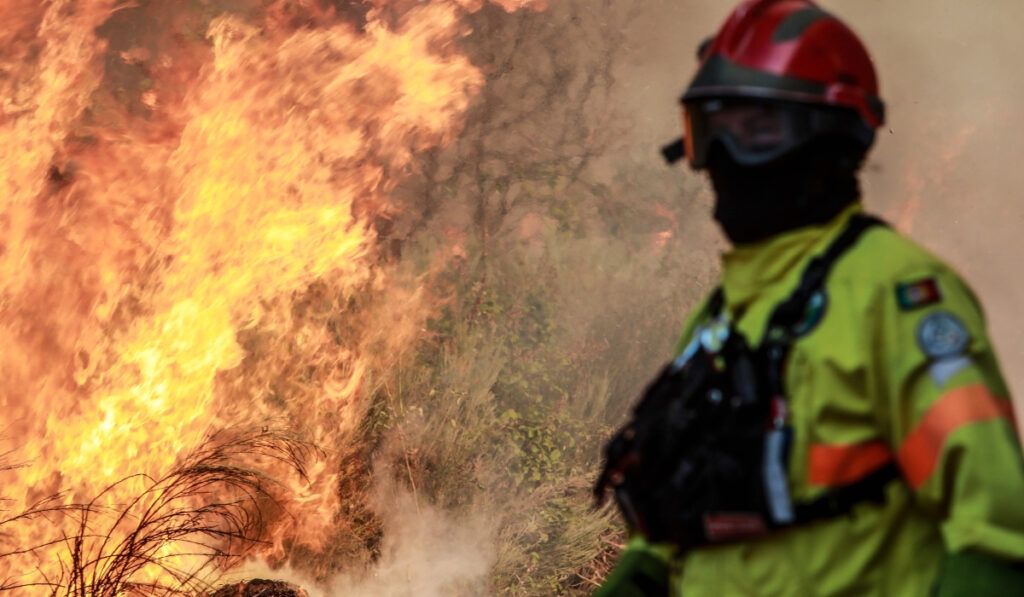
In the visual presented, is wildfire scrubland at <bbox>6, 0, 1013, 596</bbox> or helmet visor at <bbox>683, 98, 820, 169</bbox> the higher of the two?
helmet visor at <bbox>683, 98, 820, 169</bbox>

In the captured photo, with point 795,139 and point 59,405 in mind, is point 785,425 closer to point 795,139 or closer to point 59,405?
point 795,139

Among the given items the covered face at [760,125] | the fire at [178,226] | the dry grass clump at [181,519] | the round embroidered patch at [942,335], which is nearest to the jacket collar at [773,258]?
the covered face at [760,125]

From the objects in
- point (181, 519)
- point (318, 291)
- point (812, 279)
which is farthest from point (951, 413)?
point (318, 291)

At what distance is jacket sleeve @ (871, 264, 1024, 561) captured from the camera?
1324 mm

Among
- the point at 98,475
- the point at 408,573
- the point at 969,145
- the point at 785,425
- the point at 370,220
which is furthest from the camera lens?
the point at 370,220

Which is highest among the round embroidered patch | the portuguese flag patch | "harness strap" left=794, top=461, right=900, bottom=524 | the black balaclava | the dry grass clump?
the black balaclava

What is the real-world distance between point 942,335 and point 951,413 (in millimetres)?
111

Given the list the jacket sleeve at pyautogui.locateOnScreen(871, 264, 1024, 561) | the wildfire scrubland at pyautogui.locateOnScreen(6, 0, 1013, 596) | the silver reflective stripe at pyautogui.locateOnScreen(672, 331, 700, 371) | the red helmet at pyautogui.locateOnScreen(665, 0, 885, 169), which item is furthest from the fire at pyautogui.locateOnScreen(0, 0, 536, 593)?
the jacket sleeve at pyautogui.locateOnScreen(871, 264, 1024, 561)

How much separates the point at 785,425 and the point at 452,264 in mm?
7138

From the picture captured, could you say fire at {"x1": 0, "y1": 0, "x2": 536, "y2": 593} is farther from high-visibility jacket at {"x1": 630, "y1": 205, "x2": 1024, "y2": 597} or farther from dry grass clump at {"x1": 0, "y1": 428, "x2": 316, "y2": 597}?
high-visibility jacket at {"x1": 630, "y1": 205, "x2": 1024, "y2": 597}

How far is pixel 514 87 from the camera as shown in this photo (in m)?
9.02

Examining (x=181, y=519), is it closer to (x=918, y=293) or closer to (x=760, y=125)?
(x=760, y=125)

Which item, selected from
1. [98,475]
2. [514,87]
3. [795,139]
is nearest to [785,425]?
[795,139]

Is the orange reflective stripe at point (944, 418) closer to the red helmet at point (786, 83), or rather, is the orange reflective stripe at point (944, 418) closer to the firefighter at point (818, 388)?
the firefighter at point (818, 388)
